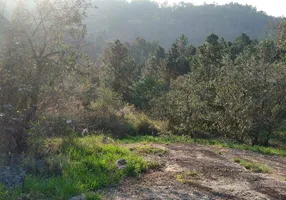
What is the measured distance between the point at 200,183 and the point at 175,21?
10156cm

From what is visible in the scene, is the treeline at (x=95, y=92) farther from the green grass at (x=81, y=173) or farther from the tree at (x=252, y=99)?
the green grass at (x=81, y=173)

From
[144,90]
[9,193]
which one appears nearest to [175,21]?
[144,90]

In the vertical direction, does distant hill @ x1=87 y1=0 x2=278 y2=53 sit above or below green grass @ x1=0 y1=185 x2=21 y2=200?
above

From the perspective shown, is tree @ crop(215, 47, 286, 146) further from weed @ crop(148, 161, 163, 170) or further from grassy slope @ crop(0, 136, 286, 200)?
weed @ crop(148, 161, 163, 170)

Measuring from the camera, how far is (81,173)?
535cm

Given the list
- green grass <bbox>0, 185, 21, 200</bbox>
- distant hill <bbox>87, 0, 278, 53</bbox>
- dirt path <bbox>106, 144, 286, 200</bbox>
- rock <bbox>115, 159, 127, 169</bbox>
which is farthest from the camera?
distant hill <bbox>87, 0, 278, 53</bbox>

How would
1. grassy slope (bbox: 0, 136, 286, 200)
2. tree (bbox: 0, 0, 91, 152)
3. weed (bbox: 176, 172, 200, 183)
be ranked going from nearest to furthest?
grassy slope (bbox: 0, 136, 286, 200) < weed (bbox: 176, 172, 200, 183) < tree (bbox: 0, 0, 91, 152)

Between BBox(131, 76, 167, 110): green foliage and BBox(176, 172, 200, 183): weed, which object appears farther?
BBox(131, 76, 167, 110): green foliage

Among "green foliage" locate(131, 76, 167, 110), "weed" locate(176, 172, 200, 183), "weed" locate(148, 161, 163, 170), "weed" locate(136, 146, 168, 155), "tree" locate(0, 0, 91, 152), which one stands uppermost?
"tree" locate(0, 0, 91, 152)

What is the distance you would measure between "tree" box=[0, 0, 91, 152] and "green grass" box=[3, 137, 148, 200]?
1.17m

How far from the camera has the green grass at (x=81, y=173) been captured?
4.52m

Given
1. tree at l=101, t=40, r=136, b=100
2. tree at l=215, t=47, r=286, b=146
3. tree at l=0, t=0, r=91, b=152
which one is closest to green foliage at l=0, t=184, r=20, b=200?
tree at l=0, t=0, r=91, b=152

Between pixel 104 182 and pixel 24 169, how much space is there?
145 cm

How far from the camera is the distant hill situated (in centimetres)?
9388
